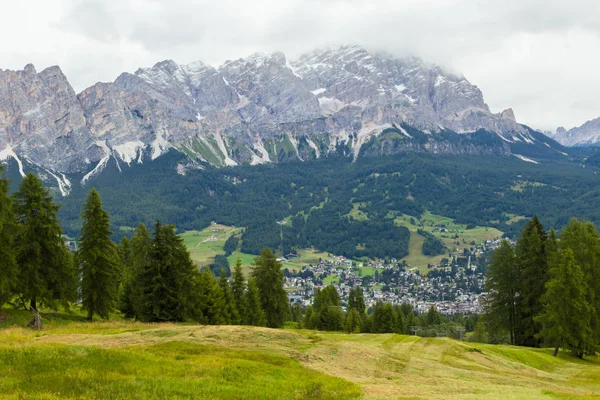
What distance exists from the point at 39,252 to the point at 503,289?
184 feet

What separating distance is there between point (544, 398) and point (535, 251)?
38269 mm

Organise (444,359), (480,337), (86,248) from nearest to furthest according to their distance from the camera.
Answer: (444,359), (86,248), (480,337)

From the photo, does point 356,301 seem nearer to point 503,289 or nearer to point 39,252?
point 503,289

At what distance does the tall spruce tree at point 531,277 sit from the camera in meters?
58.3

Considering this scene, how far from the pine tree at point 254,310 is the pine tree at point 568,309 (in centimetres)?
4072

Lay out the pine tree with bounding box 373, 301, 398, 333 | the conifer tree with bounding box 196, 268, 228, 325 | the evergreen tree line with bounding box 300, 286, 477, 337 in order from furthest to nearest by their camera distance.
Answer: the pine tree with bounding box 373, 301, 398, 333 → the evergreen tree line with bounding box 300, 286, 477, 337 → the conifer tree with bounding box 196, 268, 228, 325

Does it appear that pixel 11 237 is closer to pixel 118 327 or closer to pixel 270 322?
pixel 118 327

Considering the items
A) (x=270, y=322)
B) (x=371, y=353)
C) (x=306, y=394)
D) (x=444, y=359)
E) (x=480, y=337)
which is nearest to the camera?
(x=306, y=394)

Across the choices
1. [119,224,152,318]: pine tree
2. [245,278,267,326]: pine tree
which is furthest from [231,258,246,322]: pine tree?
[119,224,152,318]: pine tree

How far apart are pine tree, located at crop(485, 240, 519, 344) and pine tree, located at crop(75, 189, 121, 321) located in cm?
4913

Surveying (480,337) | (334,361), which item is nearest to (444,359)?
(334,361)

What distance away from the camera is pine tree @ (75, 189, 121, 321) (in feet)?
169

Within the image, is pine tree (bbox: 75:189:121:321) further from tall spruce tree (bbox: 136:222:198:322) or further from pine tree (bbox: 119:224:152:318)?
tall spruce tree (bbox: 136:222:198:322)

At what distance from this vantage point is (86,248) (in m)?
52.4
